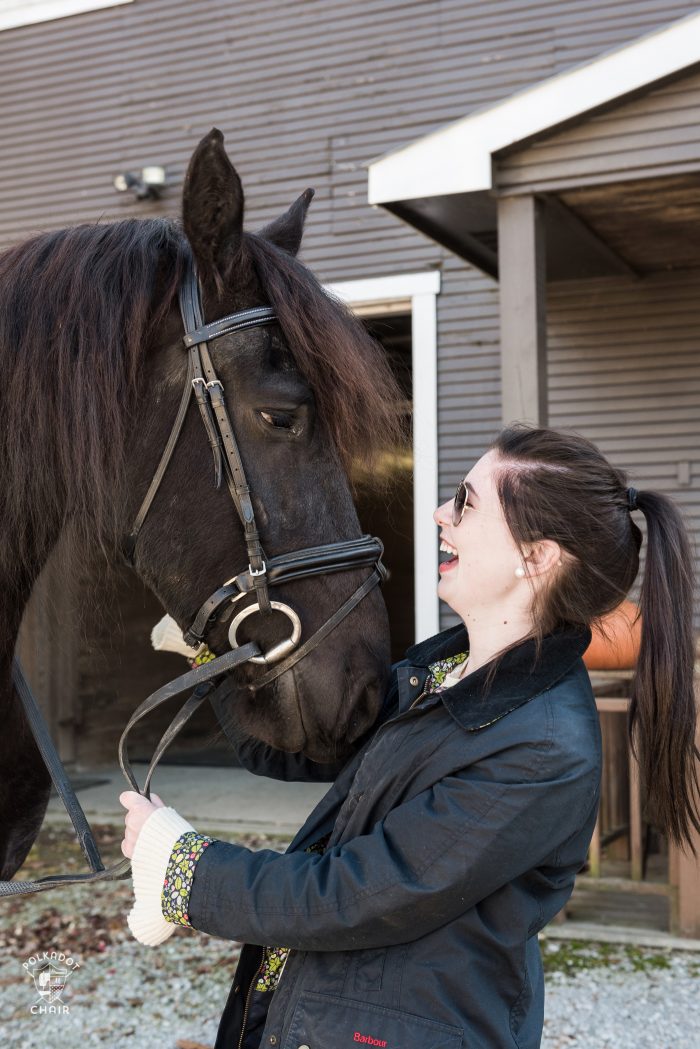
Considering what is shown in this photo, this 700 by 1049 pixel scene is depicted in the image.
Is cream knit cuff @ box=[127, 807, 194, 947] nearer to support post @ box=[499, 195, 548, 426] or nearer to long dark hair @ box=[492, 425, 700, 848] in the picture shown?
long dark hair @ box=[492, 425, 700, 848]

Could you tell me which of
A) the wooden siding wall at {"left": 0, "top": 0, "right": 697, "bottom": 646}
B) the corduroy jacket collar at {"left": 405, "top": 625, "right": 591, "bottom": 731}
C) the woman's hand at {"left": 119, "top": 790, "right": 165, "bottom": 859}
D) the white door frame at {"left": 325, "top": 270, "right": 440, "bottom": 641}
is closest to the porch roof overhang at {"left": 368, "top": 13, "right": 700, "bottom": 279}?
the white door frame at {"left": 325, "top": 270, "right": 440, "bottom": 641}

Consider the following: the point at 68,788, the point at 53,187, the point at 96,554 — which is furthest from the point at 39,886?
the point at 53,187

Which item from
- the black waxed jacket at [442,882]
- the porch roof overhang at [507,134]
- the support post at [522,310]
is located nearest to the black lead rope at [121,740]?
the black waxed jacket at [442,882]

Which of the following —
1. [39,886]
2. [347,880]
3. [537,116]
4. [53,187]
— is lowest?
[39,886]

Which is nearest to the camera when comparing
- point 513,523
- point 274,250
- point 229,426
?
point 513,523

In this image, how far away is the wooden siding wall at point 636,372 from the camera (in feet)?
17.1

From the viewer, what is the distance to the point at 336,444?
1595 millimetres

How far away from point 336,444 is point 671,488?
414 cm

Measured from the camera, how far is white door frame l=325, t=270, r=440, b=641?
5512 millimetres

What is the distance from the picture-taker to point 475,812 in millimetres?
1170

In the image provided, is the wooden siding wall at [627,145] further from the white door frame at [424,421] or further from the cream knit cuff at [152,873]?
the cream knit cuff at [152,873]

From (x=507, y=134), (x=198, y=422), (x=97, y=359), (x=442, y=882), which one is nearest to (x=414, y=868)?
(x=442, y=882)

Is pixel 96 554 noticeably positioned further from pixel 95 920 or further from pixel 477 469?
pixel 95 920

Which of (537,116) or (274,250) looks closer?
(274,250)
